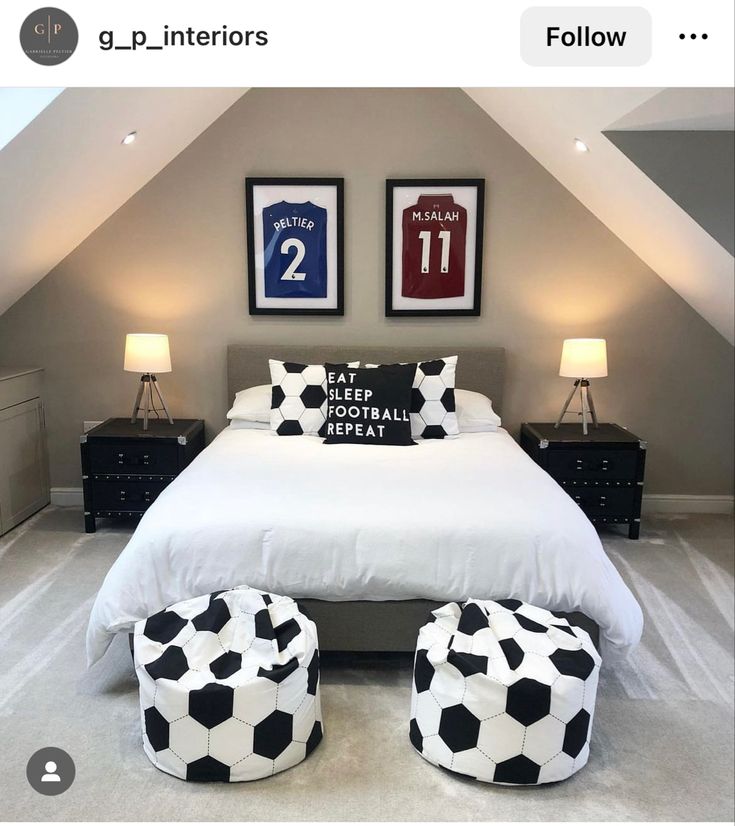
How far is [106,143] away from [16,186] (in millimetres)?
431

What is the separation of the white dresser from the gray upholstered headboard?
1018mm

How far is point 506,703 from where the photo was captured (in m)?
1.76

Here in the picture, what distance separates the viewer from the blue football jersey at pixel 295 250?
375 cm

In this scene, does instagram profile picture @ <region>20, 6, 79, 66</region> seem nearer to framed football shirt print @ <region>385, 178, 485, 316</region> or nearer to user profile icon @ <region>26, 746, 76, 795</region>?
user profile icon @ <region>26, 746, 76, 795</region>

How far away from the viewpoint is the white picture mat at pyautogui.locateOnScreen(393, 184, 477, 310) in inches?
147

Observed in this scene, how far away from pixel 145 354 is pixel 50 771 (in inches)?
85.6

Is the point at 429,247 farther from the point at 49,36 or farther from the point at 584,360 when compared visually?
the point at 49,36

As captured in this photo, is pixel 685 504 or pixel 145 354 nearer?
pixel 145 354

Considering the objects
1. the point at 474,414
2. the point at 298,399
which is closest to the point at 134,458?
the point at 298,399

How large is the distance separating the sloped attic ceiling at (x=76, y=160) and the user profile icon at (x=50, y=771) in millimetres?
1867

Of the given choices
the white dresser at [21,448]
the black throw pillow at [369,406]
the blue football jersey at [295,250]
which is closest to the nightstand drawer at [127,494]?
the white dresser at [21,448]

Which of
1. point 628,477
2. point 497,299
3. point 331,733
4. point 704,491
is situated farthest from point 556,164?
point 331,733

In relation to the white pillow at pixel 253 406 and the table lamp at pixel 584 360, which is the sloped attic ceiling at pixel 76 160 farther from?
the table lamp at pixel 584 360

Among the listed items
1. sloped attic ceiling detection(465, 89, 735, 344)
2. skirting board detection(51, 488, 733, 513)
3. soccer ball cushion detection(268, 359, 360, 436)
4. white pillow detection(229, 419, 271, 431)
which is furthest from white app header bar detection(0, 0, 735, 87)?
skirting board detection(51, 488, 733, 513)
